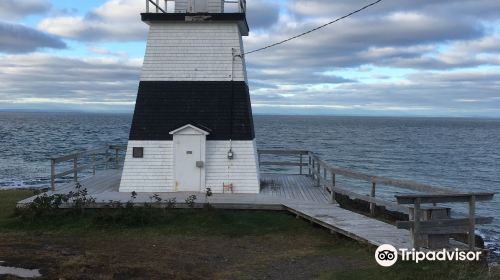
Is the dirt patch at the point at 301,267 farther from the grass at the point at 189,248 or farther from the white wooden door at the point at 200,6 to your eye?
the white wooden door at the point at 200,6

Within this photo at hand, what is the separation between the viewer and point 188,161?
48.3 feet

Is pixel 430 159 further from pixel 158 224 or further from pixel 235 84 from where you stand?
pixel 158 224

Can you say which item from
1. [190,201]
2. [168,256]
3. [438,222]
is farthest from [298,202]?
[438,222]

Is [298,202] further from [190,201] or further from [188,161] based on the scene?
[188,161]

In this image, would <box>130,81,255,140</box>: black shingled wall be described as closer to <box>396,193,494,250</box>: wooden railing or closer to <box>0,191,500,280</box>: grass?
<box>0,191,500,280</box>: grass

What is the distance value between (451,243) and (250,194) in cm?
657

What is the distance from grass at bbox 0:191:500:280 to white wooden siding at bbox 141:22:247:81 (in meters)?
4.13

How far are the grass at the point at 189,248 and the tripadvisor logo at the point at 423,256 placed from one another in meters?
0.17

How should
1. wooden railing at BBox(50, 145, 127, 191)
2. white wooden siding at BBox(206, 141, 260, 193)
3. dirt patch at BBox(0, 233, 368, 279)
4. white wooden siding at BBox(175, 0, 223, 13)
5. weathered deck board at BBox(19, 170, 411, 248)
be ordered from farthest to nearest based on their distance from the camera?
white wooden siding at BBox(175, 0, 223, 13), white wooden siding at BBox(206, 141, 260, 193), wooden railing at BBox(50, 145, 127, 191), weathered deck board at BBox(19, 170, 411, 248), dirt patch at BBox(0, 233, 368, 279)

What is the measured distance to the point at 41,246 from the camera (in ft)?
32.8

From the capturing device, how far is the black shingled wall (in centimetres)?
1478

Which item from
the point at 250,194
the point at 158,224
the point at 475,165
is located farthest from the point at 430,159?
the point at 158,224

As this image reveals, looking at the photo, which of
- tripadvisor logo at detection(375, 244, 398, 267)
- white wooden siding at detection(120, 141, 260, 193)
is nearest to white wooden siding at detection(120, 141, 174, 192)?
white wooden siding at detection(120, 141, 260, 193)

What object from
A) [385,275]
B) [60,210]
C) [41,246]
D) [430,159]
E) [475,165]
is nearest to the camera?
[385,275]
